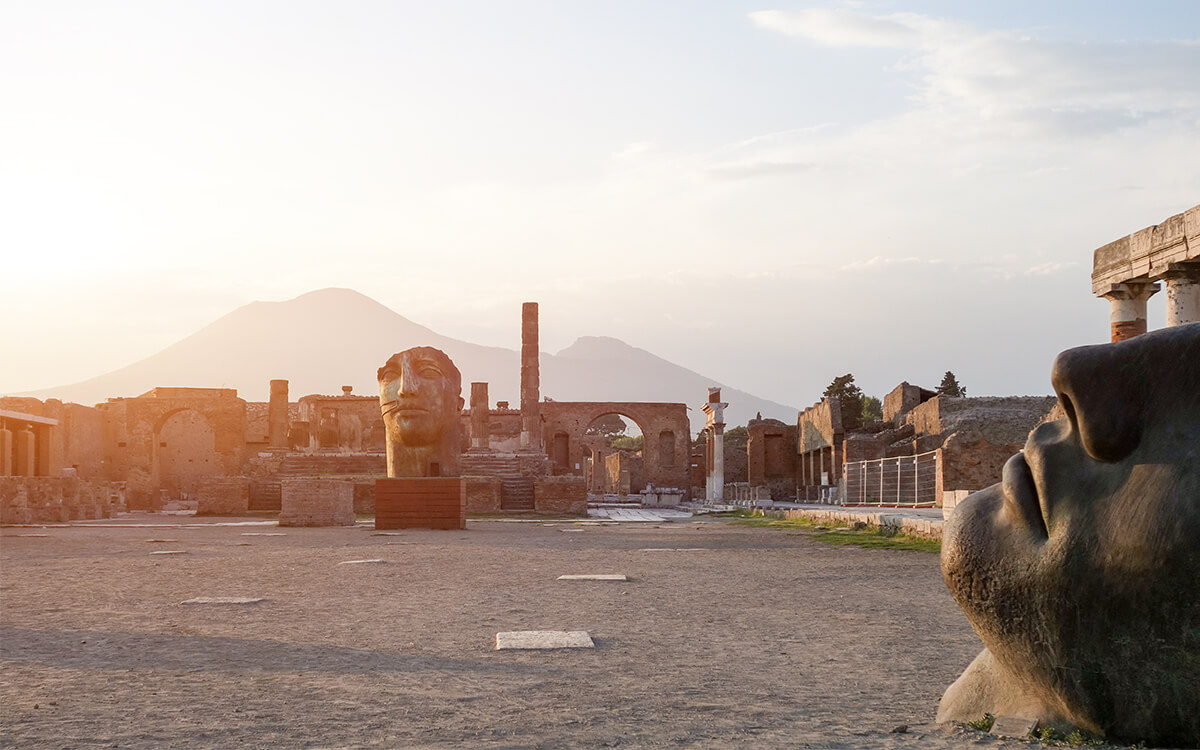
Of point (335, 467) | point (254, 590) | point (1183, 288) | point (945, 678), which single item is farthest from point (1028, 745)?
point (335, 467)

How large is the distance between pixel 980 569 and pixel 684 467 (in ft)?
176

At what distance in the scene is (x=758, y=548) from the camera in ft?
42.6

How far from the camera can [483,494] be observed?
26.3 meters

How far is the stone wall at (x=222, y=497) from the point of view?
84.2 feet

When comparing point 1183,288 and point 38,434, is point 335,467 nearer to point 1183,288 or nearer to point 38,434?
point 38,434

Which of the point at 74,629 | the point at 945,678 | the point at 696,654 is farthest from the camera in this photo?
the point at 74,629

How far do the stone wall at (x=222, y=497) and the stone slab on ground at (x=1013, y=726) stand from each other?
24675 millimetres

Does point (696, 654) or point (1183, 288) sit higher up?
point (1183, 288)

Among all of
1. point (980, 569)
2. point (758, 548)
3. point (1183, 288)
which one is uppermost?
point (1183, 288)

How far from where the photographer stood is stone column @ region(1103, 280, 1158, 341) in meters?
19.3

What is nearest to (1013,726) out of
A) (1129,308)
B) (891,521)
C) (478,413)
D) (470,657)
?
(470,657)

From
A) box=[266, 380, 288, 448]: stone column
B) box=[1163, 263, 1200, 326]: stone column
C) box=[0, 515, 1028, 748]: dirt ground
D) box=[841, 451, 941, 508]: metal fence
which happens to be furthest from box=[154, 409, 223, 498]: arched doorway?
box=[0, 515, 1028, 748]: dirt ground

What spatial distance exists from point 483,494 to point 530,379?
853 inches

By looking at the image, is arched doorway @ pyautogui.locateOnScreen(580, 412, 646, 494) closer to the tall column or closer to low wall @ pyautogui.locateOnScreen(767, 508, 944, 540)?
the tall column
